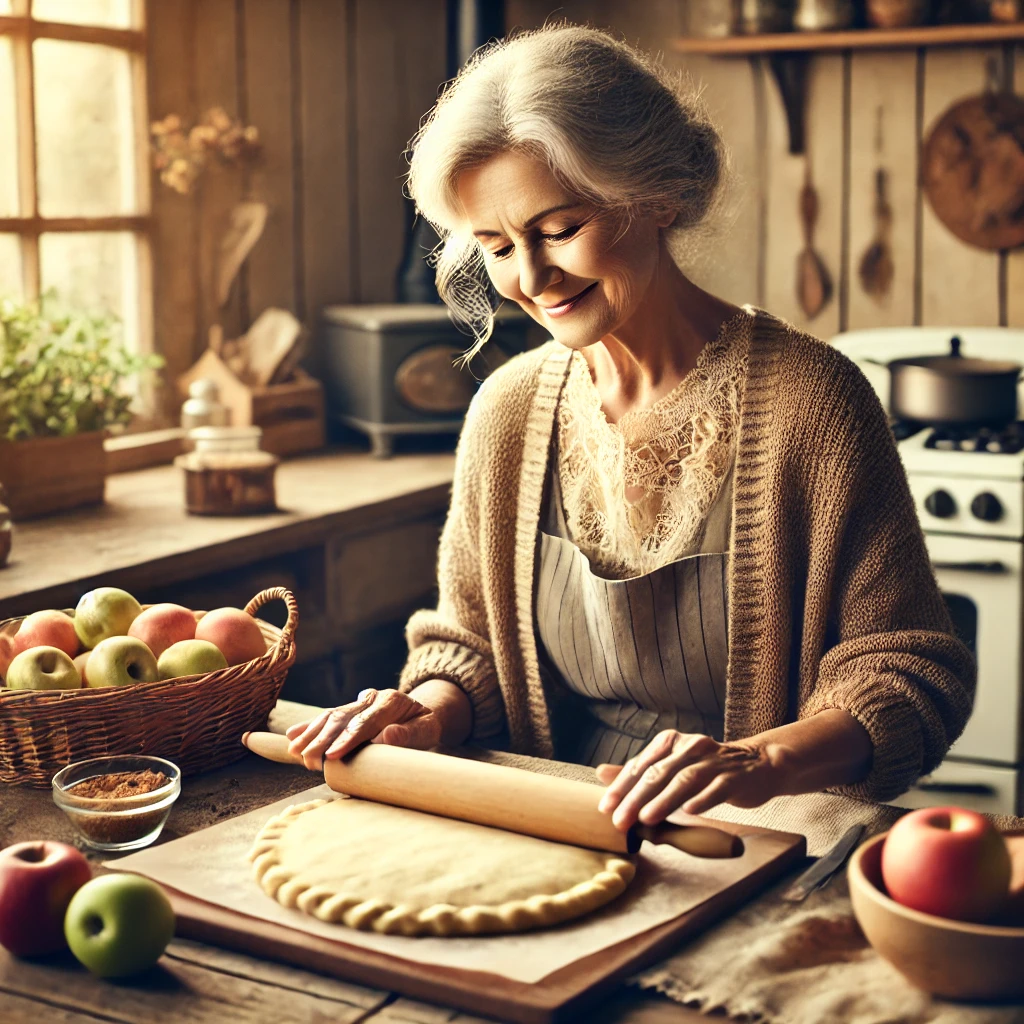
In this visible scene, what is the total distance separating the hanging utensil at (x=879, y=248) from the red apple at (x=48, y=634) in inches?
95.4

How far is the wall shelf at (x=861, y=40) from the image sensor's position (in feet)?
10.5

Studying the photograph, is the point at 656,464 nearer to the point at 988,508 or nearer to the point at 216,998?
the point at 216,998

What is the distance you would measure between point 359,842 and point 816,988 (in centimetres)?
40

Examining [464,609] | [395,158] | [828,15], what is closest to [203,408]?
[395,158]

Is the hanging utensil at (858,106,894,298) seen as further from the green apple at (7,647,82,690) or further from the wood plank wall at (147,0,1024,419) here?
the green apple at (7,647,82,690)

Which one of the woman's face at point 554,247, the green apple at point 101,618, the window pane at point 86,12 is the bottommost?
the green apple at point 101,618

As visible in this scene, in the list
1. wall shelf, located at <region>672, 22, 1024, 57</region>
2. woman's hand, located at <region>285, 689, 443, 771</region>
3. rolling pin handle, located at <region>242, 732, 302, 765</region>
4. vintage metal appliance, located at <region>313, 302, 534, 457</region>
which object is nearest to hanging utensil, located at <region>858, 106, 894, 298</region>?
wall shelf, located at <region>672, 22, 1024, 57</region>

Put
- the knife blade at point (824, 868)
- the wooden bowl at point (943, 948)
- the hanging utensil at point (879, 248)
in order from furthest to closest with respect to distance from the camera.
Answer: the hanging utensil at point (879, 248)
the knife blade at point (824, 868)
the wooden bowl at point (943, 948)

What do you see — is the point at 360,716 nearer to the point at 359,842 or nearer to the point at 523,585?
the point at 359,842

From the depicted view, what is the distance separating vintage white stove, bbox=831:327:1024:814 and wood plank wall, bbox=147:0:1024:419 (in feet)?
2.34

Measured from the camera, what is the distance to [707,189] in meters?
1.71

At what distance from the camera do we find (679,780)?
4.00 feet

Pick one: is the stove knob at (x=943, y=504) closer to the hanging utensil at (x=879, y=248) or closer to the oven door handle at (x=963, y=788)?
the oven door handle at (x=963, y=788)

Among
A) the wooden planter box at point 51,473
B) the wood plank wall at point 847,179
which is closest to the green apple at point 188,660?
the wooden planter box at point 51,473
